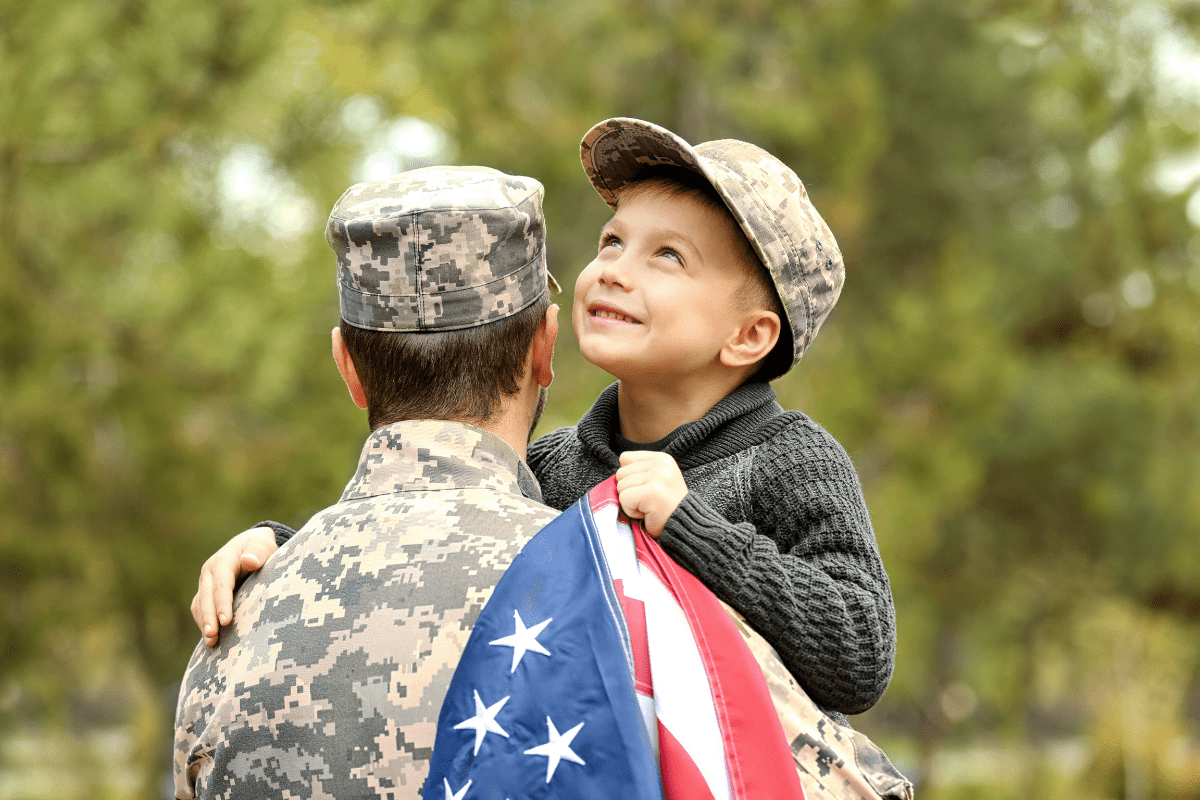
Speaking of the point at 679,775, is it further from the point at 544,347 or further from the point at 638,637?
the point at 544,347

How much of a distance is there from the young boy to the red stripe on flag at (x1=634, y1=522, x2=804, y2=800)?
18 centimetres

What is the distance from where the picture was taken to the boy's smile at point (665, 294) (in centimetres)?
232

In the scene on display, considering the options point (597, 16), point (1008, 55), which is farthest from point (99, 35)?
point (1008, 55)

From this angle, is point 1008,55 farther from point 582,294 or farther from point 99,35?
point 582,294

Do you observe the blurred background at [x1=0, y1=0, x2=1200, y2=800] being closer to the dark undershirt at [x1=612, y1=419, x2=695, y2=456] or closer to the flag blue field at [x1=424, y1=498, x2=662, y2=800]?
the dark undershirt at [x1=612, y1=419, x2=695, y2=456]

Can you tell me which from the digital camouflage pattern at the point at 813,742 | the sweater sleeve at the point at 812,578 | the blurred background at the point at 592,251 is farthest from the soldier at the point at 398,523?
the blurred background at the point at 592,251

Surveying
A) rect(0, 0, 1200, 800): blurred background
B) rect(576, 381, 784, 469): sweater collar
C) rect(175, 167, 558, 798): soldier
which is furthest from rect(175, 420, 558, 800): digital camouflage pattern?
rect(0, 0, 1200, 800): blurred background

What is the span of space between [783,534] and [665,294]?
0.54 m

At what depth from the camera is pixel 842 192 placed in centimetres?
1038

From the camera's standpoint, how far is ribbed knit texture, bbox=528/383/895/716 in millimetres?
1796

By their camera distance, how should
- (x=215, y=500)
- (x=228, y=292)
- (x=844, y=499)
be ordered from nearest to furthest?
(x=844, y=499), (x=228, y=292), (x=215, y=500)

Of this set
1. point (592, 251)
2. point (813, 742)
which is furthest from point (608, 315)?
point (592, 251)

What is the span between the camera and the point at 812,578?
1.87 m

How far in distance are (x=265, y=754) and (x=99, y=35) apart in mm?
4335
